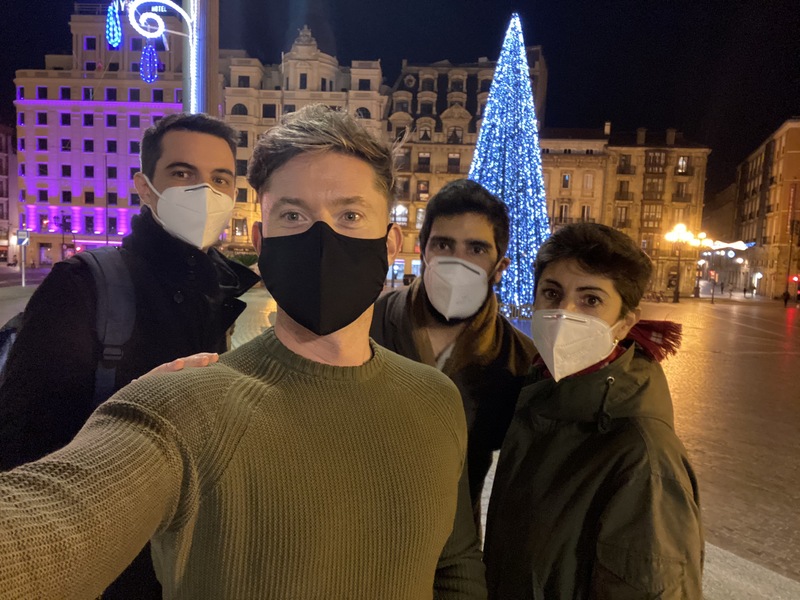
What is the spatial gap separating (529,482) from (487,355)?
735 mm

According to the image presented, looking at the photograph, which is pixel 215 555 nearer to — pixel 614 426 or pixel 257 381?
pixel 257 381

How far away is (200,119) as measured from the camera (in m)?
2.38

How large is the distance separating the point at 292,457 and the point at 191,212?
1.64 meters

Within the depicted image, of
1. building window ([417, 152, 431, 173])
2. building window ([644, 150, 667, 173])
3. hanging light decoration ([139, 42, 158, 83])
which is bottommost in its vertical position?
hanging light decoration ([139, 42, 158, 83])

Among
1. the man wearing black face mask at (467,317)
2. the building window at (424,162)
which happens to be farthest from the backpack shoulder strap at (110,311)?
the building window at (424,162)

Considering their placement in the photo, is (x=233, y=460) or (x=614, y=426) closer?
(x=233, y=460)

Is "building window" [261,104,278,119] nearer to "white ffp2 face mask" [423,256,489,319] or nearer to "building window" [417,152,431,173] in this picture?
"building window" [417,152,431,173]

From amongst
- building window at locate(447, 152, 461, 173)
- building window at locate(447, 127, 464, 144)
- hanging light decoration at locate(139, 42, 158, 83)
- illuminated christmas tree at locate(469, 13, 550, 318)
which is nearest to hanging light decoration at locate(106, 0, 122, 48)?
hanging light decoration at locate(139, 42, 158, 83)

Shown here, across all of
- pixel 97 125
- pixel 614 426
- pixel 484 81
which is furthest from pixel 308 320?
pixel 97 125

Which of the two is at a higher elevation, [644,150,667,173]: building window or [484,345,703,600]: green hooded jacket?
[644,150,667,173]: building window

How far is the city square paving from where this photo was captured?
12.7ft

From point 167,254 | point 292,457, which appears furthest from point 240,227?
point 292,457

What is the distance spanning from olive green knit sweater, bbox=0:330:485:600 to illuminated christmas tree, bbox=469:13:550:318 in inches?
582

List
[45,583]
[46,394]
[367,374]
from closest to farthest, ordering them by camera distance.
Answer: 1. [45,583]
2. [367,374]
3. [46,394]
